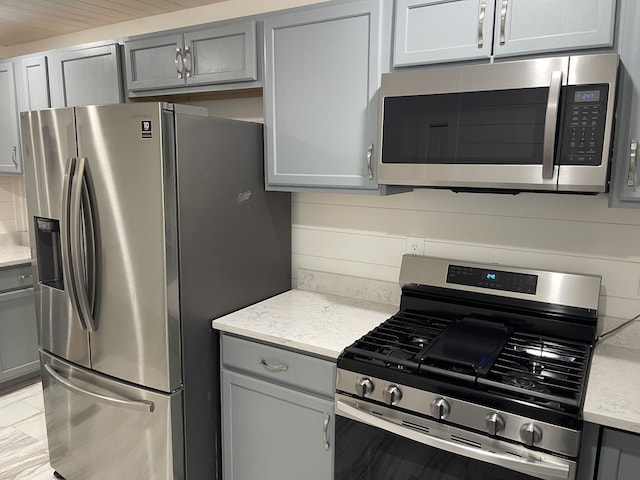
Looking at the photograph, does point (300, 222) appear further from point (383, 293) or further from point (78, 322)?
point (78, 322)

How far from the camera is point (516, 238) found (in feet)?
6.40

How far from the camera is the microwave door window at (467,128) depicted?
59.5 inches

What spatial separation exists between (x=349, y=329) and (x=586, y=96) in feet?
3.76

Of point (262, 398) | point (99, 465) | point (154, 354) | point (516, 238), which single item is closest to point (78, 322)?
point (154, 354)

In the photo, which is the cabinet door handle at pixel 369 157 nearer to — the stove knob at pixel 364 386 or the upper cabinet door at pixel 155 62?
the stove knob at pixel 364 386

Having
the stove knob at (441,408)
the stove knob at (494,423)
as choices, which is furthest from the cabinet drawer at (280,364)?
the stove knob at (494,423)

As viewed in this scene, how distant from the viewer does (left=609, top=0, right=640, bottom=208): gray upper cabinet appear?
1.39 meters

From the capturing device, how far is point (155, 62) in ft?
7.68

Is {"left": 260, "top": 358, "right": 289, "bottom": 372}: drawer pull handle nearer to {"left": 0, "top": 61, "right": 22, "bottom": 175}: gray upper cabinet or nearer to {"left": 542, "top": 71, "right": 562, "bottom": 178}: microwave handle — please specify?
{"left": 542, "top": 71, "right": 562, "bottom": 178}: microwave handle

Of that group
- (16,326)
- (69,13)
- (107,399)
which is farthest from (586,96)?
(16,326)

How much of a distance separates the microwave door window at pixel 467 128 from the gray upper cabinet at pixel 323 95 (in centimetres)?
14

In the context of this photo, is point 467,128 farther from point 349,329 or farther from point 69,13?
point 69,13

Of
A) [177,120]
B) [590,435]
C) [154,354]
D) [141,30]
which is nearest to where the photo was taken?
[590,435]

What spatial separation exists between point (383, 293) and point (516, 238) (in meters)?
0.65
